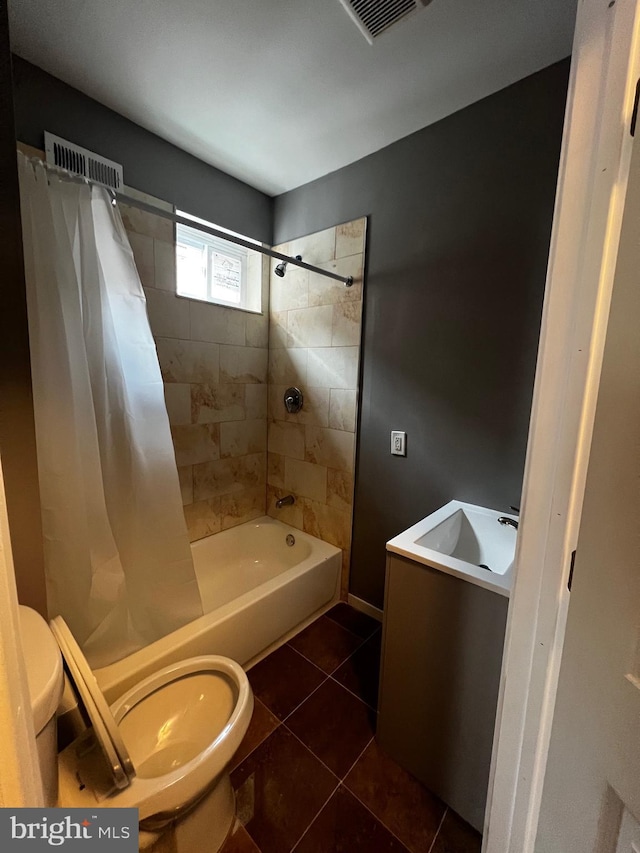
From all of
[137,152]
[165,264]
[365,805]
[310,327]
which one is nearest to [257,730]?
[365,805]

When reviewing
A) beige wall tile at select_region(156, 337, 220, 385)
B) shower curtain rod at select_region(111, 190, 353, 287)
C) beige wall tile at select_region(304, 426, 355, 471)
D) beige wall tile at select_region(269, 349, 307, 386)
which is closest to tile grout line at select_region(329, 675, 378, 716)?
beige wall tile at select_region(304, 426, 355, 471)

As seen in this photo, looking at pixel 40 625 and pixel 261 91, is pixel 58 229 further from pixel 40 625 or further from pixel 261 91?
pixel 40 625

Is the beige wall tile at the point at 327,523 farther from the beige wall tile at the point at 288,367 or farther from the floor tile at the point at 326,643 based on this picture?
the beige wall tile at the point at 288,367

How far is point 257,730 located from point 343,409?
1496 mm

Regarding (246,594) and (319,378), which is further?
(319,378)

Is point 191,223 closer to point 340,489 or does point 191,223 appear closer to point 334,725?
point 340,489

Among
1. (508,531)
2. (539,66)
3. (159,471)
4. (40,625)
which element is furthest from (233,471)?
(539,66)

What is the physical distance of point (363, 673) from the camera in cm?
153

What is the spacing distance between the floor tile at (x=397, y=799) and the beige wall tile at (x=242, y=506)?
1415 mm

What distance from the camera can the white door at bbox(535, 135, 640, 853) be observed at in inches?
15.4

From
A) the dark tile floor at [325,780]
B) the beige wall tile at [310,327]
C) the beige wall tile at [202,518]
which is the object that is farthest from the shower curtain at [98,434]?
the beige wall tile at [310,327]

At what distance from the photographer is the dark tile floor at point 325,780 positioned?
3.21ft

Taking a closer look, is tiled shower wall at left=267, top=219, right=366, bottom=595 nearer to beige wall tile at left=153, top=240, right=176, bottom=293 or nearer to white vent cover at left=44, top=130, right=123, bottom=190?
beige wall tile at left=153, top=240, right=176, bottom=293

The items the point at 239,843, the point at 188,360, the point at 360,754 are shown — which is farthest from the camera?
the point at 188,360
